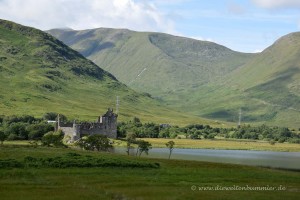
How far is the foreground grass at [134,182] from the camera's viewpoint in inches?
2143

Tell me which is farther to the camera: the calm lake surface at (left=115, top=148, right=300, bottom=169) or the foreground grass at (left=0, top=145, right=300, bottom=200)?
the calm lake surface at (left=115, top=148, right=300, bottom=169)

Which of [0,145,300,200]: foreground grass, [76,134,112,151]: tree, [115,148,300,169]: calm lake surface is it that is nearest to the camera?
[0,145,300,200]: foreground grass

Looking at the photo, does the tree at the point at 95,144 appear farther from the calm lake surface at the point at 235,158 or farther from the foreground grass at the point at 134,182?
the foreground grass at the point at 134,182

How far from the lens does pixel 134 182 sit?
64.7 m

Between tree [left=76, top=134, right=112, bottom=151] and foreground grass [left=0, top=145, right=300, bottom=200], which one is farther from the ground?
tree [left=76, top=134, right=112, bottom=151]

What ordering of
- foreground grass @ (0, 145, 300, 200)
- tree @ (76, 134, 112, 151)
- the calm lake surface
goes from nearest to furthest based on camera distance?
foreground grass @ (0, 145, 300, 200) → the calm lake surface → tree @ (76, 134, 112, 151)

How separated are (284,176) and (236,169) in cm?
917

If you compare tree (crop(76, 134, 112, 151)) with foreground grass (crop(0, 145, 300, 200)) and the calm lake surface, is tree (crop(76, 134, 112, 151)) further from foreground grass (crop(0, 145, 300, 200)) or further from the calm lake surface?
foreground grass (crop(0, 145, 300, 200))

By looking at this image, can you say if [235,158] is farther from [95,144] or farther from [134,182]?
[134,182]

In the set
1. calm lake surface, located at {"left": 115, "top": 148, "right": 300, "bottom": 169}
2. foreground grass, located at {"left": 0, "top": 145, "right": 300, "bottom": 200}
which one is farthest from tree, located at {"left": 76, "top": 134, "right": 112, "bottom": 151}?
foreground grass, located at {"left": 0, "top": 145, "right": 300, "bottom": 200}

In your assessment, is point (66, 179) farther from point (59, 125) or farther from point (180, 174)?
point (59, 125)

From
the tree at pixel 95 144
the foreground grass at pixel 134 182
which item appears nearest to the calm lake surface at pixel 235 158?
the tree at pixel 95 144

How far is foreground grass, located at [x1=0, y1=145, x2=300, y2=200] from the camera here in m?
54.4

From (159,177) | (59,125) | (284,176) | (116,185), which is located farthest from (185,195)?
(59,125)
